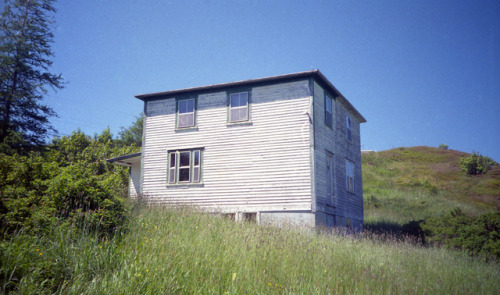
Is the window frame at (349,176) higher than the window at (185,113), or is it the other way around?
the window at (185,113)

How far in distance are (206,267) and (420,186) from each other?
133ft

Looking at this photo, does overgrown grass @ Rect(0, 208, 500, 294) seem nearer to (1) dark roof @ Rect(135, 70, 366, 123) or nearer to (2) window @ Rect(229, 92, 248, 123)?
(2) window @ Rect(229, 92, 248, 123)

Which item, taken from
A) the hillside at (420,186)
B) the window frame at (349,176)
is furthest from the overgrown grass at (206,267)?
the hillside at (420,186)

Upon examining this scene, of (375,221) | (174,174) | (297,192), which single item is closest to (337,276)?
(297,192)

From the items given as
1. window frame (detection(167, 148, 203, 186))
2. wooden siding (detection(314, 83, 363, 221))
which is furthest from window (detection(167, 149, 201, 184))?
wooden siding (detection(314, 83, 363, 221))

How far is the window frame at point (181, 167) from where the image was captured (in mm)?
19344

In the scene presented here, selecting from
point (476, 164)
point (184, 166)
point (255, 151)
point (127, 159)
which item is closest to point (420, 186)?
point (476, 164)

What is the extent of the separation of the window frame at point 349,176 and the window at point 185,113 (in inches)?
359

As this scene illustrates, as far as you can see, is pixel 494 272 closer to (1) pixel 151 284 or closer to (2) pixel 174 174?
(1) pixel 151 284

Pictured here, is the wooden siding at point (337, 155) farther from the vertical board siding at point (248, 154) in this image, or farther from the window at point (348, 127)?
the vertical board siding at point (248, 154)

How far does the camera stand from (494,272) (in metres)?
10.6

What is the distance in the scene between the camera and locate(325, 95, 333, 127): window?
63.9ft

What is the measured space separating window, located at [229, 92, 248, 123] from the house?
0.17ft

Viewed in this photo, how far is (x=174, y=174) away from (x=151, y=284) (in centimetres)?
1406
